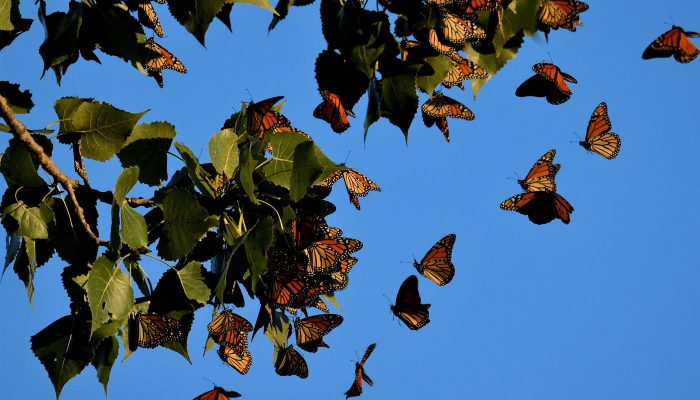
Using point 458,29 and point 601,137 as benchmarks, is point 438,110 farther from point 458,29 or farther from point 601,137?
point 601,137

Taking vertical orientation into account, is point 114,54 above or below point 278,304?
above

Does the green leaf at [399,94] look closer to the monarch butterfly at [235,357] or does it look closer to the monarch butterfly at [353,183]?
the monarch butterfly at [353,183]

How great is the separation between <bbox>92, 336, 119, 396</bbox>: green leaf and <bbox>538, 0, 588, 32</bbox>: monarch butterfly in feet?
6.19

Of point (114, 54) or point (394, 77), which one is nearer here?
point (394, 77)

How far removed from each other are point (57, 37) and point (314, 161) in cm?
104

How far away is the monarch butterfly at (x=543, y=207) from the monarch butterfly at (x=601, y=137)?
5.44 feet

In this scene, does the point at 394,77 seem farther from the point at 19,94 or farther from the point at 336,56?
the point at 19,94

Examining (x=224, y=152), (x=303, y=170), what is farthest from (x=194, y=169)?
(x=303, y=170)

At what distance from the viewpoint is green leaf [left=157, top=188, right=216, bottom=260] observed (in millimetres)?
2756

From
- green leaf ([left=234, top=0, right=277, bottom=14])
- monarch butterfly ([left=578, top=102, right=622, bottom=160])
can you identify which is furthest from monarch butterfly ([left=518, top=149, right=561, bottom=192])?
green leaf ([left=234, top=0, right=277, bottom=14])

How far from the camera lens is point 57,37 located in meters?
3.00

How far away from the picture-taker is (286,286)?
3.01 metres

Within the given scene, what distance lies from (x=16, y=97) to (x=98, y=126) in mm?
352

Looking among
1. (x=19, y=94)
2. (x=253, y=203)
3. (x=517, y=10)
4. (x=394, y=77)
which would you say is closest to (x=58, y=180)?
(x=19, y=94)
